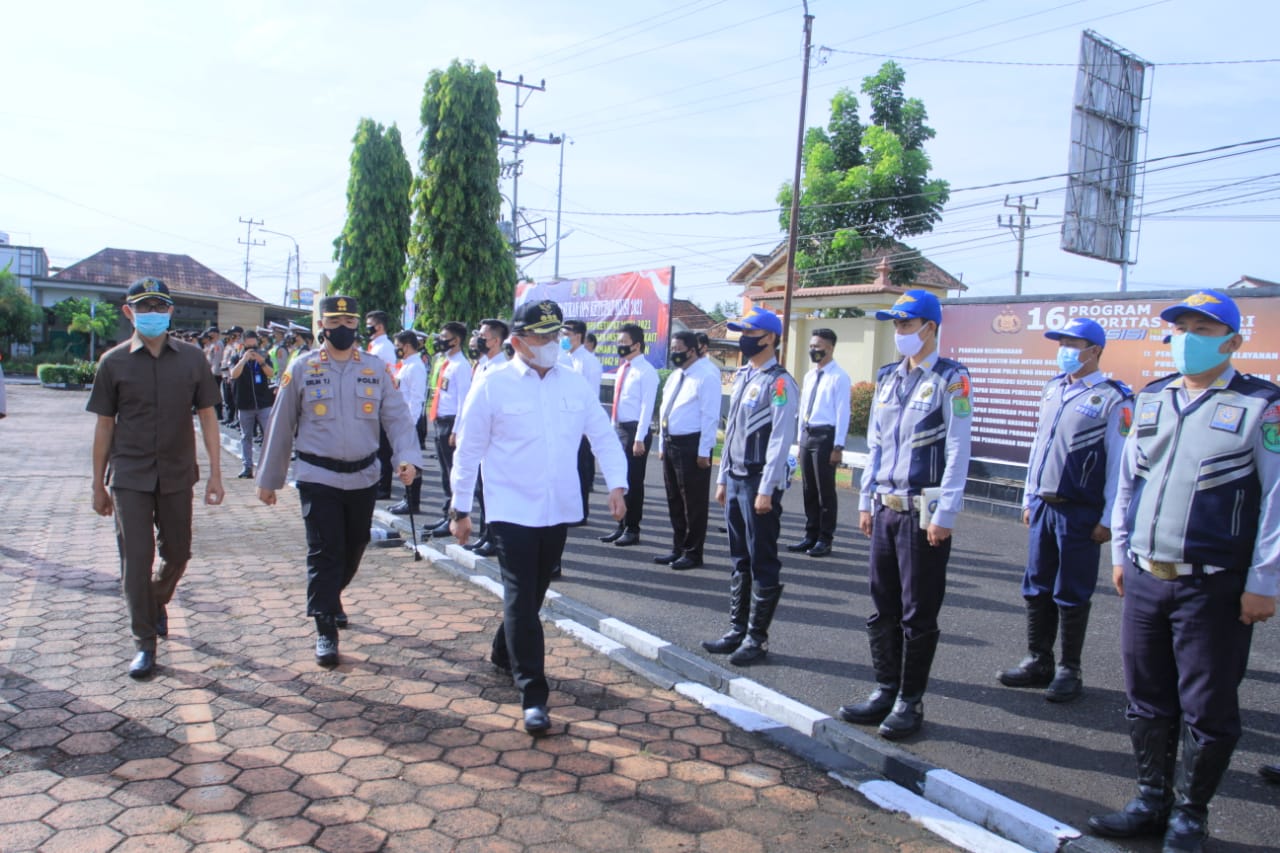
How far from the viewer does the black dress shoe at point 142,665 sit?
4543mm

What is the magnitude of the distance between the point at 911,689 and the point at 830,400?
461cm

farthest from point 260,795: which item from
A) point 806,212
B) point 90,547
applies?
point 806,212

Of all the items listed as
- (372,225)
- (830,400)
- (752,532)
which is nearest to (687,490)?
(830,400)

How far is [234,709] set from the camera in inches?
166

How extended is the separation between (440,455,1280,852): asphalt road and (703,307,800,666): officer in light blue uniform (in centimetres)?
26

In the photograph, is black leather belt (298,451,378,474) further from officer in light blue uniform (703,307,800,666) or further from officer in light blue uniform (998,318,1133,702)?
officer in light blue uniform (998,318,1133,702)

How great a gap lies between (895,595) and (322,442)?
3.08 meters

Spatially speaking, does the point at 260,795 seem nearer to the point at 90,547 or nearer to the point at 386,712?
the point at 386,712

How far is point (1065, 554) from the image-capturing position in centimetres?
471

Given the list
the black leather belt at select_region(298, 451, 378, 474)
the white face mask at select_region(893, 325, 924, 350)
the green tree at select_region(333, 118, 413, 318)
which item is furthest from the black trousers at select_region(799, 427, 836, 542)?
the green tree at select_region(333, 118, 413, 318)

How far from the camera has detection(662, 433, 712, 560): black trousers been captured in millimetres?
7355

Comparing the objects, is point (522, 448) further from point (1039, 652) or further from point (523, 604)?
point (1039, 652)

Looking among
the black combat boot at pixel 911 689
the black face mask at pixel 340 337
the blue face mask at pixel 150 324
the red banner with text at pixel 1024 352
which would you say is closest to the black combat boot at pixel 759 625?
the black combat boot at pixel 911 689

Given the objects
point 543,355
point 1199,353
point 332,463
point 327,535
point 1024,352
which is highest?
point 1024,352
